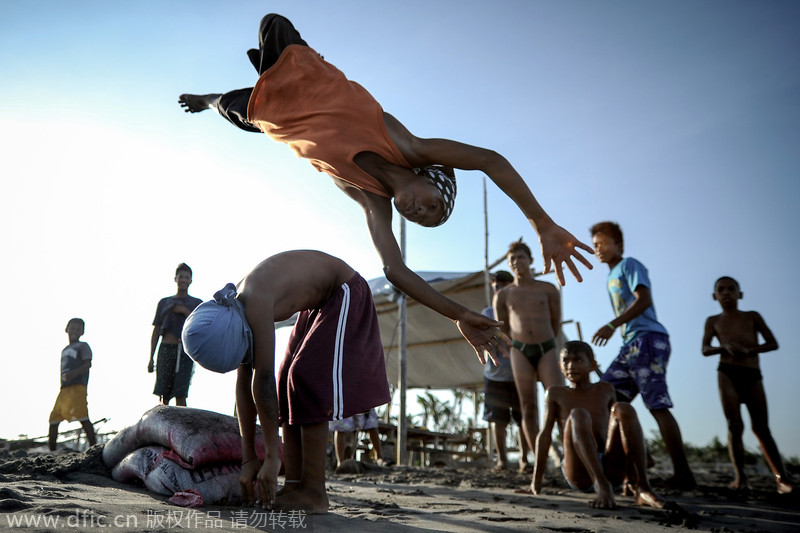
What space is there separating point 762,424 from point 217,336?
4.71 m

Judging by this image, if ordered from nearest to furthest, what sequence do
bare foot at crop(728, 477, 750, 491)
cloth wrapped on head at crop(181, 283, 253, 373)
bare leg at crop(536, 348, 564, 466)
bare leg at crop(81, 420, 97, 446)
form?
cloth wrapped on head at crop(181, 283, 253, 373)
bare foot at crop(728, 477, 750, 491)
bare leg at crop(536, 348, 564, 466)
bare leg at crop(81, 420, 97, 446)

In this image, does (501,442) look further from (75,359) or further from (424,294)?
(75,359)

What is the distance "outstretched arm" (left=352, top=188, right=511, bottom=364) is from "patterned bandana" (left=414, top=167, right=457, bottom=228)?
26 cm

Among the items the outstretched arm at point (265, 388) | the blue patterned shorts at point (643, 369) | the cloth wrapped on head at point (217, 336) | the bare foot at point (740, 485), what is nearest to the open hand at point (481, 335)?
the outstretched arm at point (265, 388)

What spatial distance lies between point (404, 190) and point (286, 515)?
1.37m

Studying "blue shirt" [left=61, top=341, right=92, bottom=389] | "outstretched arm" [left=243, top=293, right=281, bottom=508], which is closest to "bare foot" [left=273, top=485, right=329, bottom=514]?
"outstretched arm" [left=243, top=293, right=281, bottom=508]

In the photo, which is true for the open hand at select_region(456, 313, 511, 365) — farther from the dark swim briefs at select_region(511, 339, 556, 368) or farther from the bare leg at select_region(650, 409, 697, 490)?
the dark swim briefs at select_region(511, 339, 556, 368)

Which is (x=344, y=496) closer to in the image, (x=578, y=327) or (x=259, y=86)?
(x=259, y=86)

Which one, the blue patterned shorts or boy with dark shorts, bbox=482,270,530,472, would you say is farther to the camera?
boy with dark shorts, bbox=482,270,530,472

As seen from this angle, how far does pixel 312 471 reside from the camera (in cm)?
225

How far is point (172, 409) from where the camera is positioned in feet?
9.11

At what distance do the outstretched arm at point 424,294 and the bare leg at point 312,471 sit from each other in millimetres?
662

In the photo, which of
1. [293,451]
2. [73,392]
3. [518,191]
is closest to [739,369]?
[518,191]

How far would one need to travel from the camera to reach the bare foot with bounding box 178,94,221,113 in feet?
10.6
